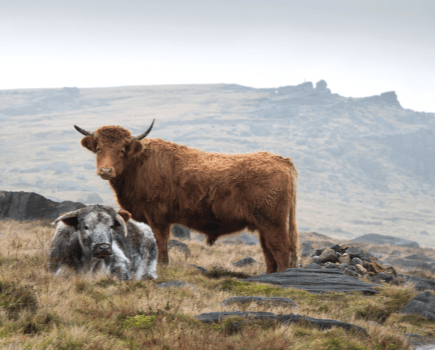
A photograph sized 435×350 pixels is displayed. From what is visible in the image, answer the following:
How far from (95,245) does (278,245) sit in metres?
4.94

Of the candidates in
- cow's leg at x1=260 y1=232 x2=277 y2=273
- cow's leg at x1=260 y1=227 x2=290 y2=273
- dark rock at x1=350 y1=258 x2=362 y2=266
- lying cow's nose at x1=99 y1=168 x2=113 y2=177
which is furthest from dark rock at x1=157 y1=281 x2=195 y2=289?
dark rock at x1=350 y1=258 x2=362 y2=266

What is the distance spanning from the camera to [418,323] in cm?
691

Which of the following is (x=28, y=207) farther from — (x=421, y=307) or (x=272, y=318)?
(x=272, y=318)

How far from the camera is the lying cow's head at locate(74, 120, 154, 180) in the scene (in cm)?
980

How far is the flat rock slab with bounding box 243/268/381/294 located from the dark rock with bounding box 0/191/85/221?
47.5 ft

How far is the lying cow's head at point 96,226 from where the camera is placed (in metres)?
6.82

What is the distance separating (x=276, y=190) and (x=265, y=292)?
3.13 metres

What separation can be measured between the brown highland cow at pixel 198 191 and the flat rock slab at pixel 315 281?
0.98m

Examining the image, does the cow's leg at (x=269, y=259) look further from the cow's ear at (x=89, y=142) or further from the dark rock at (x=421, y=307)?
the cow's ear at (x=89, y=142)

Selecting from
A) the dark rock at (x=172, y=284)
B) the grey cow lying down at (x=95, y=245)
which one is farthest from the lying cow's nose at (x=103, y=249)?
the dark rock at (x=172, y=284)

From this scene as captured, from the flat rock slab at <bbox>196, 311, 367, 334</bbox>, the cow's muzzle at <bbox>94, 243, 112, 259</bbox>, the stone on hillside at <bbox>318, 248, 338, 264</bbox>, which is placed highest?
the cow's muzzle at <bbox>94, 243, 112, 259</bbox>

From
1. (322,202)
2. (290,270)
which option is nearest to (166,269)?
(290,270)

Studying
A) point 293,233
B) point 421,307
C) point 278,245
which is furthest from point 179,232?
point 421,307

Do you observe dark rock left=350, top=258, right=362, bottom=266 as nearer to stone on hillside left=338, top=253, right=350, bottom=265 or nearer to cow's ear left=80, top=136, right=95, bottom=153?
stone on hillside left=338, top=253, right=350, bottom=265
